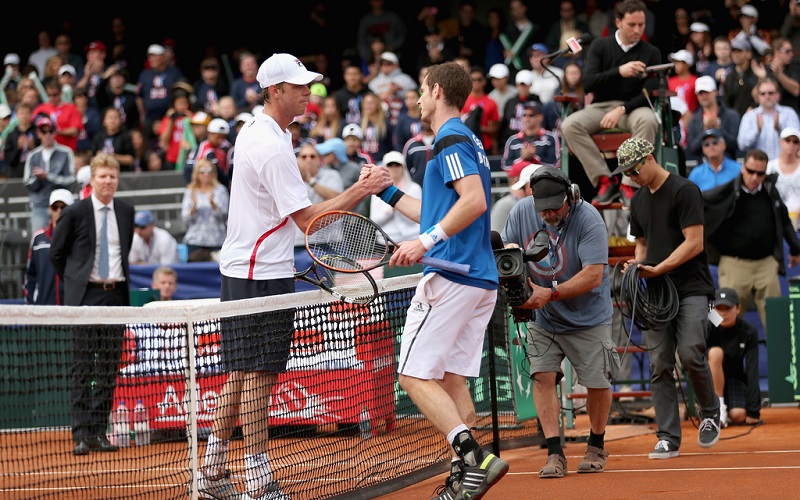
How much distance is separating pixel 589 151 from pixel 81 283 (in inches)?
187

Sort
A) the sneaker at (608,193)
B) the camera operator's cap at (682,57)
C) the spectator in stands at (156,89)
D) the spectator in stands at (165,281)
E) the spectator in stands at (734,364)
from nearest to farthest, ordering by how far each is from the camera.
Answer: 1. the sneaker at (608,193)
2. the spectator in stands at (734,364)
3. the spectator in stands at (165,281)
4. the camera operator's cap at (682,57)
5. the spectator in stands at (156,89)

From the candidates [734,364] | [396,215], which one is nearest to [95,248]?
[396,215]

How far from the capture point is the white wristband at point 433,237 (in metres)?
6.42

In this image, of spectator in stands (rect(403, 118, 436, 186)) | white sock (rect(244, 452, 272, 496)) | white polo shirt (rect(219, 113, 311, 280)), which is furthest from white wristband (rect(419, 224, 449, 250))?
spectator in stands (rect(403, 118, 436, 186))

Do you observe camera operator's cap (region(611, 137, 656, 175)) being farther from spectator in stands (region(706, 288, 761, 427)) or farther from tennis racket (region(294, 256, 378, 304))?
spectator in stands (region(706, 288, 761, 427))

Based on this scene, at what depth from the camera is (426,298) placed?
6.73 m

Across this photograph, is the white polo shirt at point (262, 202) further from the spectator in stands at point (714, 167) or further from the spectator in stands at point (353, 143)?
the spectator in stands at point (353, 143)

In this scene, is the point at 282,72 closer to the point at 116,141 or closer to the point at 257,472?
the point at 257,472

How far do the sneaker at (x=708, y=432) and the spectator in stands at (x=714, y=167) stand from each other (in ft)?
17.3

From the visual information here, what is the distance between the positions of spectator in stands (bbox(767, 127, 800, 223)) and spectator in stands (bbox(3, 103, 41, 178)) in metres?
11.7

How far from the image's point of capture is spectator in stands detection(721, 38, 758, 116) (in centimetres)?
1694

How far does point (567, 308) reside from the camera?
27.7 ft

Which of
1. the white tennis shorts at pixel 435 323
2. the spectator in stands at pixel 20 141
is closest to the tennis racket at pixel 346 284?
the white tennis shorts at pixel 435 323

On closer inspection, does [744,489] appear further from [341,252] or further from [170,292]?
[170,292]
